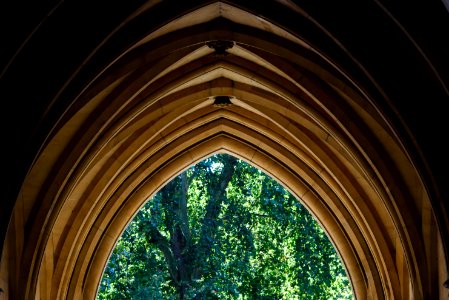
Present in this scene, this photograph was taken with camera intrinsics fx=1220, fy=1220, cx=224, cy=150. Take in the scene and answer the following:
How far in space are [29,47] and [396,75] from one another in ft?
15.7

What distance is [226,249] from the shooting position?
30.3m

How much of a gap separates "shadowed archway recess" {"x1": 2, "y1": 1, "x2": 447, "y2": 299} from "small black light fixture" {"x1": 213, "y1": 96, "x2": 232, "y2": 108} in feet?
0.54

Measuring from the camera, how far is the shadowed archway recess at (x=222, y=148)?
1761 centimetres

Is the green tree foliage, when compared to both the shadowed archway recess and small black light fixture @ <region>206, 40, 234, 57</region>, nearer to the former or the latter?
the shadowed archway recess

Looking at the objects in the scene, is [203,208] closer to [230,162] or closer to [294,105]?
[230,162]

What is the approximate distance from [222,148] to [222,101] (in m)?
1.76

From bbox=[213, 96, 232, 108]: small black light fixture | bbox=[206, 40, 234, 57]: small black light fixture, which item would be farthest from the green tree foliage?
bbox=[206, 40, 234, 57]: small black light fixture

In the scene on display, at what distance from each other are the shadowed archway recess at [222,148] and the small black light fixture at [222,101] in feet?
→ 0.54

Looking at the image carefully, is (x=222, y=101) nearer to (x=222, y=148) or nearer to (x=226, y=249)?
(x=222, y=148)

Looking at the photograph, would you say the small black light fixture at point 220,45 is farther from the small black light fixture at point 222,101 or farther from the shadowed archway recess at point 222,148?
the small black light fixture at point 222,101

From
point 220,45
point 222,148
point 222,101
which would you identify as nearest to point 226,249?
point 222,148

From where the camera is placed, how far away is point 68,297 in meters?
21.4

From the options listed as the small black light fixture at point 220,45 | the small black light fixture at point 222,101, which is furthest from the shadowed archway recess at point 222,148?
the small black light fixture at point 222,101

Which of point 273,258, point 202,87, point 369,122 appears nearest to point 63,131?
point 202,87
